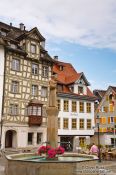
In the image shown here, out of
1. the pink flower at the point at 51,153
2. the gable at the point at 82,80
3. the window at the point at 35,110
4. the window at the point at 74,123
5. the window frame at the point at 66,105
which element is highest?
the gable at the point at 82,80

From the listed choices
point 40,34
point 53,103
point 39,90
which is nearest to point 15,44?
point 40,34

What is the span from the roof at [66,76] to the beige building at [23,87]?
435cm

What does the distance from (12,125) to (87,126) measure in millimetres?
14447

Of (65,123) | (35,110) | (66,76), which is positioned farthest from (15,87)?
(66,76)

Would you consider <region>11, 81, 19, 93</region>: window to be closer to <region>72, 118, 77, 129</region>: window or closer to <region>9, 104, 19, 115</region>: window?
<region>9, 104, 19, 115</region>: window

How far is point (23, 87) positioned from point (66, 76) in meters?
11.2

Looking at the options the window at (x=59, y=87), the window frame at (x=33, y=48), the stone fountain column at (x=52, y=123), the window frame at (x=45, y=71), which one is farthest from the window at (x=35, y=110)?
the stone fountain column at (x=52, y=123)

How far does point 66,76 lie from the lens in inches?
1864

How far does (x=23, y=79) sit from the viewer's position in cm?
3819

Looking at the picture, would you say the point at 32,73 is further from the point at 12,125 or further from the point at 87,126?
the point at 87,126

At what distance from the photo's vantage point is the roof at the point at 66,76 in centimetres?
4491

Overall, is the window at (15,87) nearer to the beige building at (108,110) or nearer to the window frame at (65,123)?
the window frame at (65,123)

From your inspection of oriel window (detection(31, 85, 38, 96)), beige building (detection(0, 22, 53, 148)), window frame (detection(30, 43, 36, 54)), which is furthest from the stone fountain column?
window frame (detection(30, 43, 36, 54))

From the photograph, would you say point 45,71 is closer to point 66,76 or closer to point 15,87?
point 15,87
